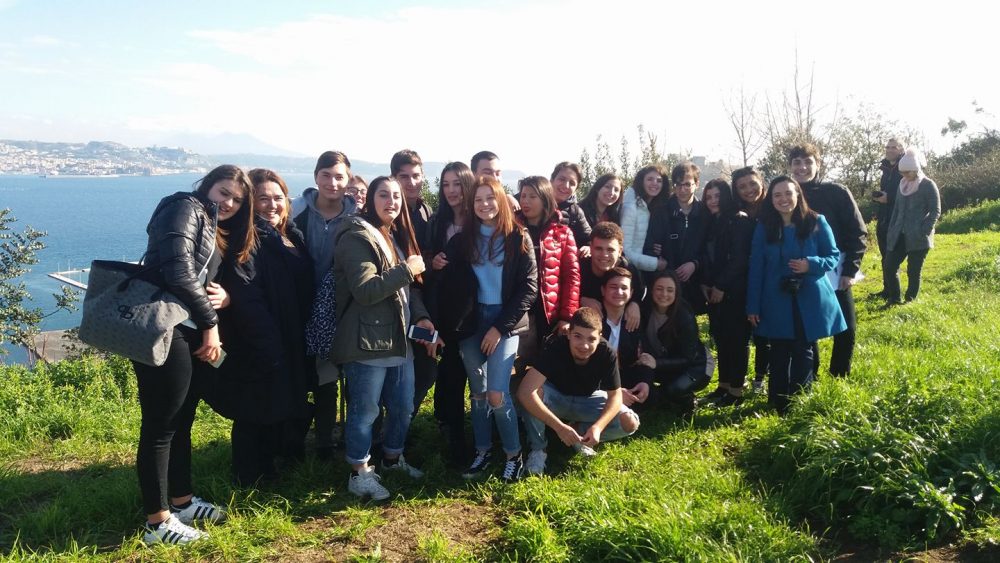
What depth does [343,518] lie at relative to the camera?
362 centimetres

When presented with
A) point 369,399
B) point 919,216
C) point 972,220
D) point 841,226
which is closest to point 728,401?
point 841,226

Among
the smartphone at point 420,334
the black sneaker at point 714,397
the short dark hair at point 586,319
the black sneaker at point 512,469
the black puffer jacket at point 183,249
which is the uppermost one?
the black puffer jacket at point 183,249

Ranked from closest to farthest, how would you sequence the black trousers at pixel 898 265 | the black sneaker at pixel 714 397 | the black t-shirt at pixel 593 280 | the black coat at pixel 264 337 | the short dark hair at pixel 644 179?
the black coat at pixel 264 337
the black t-shirt at pixel 593 280
the black sneaker at pixel 714 397
the short dark hair at pixel 644 179
the black trousers at pixel 898 265

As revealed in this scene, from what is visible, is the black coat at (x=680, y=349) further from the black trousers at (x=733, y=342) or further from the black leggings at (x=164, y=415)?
the black leggings at (x=164, y=415)

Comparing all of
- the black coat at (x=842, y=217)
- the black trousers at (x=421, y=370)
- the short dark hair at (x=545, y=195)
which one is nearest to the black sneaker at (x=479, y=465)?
the black trousers at (x=421, y=370)

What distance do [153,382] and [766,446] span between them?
3815 mm

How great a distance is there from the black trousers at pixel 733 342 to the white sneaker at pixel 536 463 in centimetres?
193

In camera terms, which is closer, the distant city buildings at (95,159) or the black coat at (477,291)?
the black coat at (477,291)

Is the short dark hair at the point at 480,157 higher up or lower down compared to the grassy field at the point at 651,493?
higher up

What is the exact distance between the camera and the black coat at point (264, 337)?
11.9 feet

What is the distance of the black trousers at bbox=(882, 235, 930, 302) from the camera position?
805 centimetres

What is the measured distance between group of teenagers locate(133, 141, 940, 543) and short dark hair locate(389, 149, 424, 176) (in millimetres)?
19

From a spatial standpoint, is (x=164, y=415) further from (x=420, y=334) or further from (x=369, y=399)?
(x=420, y=334)

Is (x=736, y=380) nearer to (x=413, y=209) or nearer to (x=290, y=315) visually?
(x=413, y=209)
